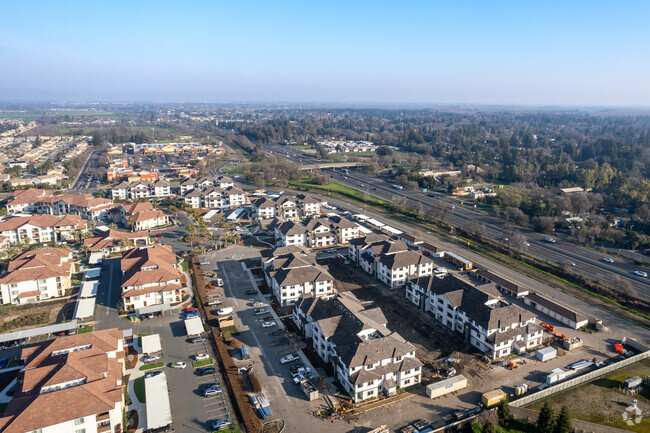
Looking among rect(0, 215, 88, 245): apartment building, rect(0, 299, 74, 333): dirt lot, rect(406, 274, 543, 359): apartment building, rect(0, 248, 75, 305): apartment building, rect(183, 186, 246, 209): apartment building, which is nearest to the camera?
rect(406, 274, 543, 359): apartment building

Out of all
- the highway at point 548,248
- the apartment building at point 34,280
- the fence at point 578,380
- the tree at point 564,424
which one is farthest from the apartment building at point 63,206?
the tree at point 564,424

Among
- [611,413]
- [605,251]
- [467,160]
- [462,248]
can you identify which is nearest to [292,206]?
[462,248]

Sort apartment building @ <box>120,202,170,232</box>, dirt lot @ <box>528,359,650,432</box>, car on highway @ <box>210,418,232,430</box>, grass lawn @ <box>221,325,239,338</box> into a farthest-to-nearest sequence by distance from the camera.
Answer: apartment building @ <box>120,202,170,232</box> → grass lawn @ <box>221,325,239,338</box> → dirt lot @ <box>528,359,650,432</box> → car on highway @ <box>210,418,232,430</box>

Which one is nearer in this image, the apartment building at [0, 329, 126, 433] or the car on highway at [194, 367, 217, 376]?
the apartment building at [0, 329, 126, 433]

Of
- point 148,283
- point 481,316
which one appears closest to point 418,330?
point 481,316

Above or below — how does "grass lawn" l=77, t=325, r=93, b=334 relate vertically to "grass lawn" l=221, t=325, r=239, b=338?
below

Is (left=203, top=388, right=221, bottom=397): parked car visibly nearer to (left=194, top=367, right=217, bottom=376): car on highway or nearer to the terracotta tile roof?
(left=194, top=367, right=217, bottom=376): car on highway

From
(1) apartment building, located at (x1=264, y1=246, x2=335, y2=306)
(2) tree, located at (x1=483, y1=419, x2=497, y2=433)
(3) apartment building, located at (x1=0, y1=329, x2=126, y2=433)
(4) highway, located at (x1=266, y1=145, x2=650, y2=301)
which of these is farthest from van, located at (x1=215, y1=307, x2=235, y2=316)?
(4) highway, located at (x1=266, y1=145, x2=650, y2=301)
